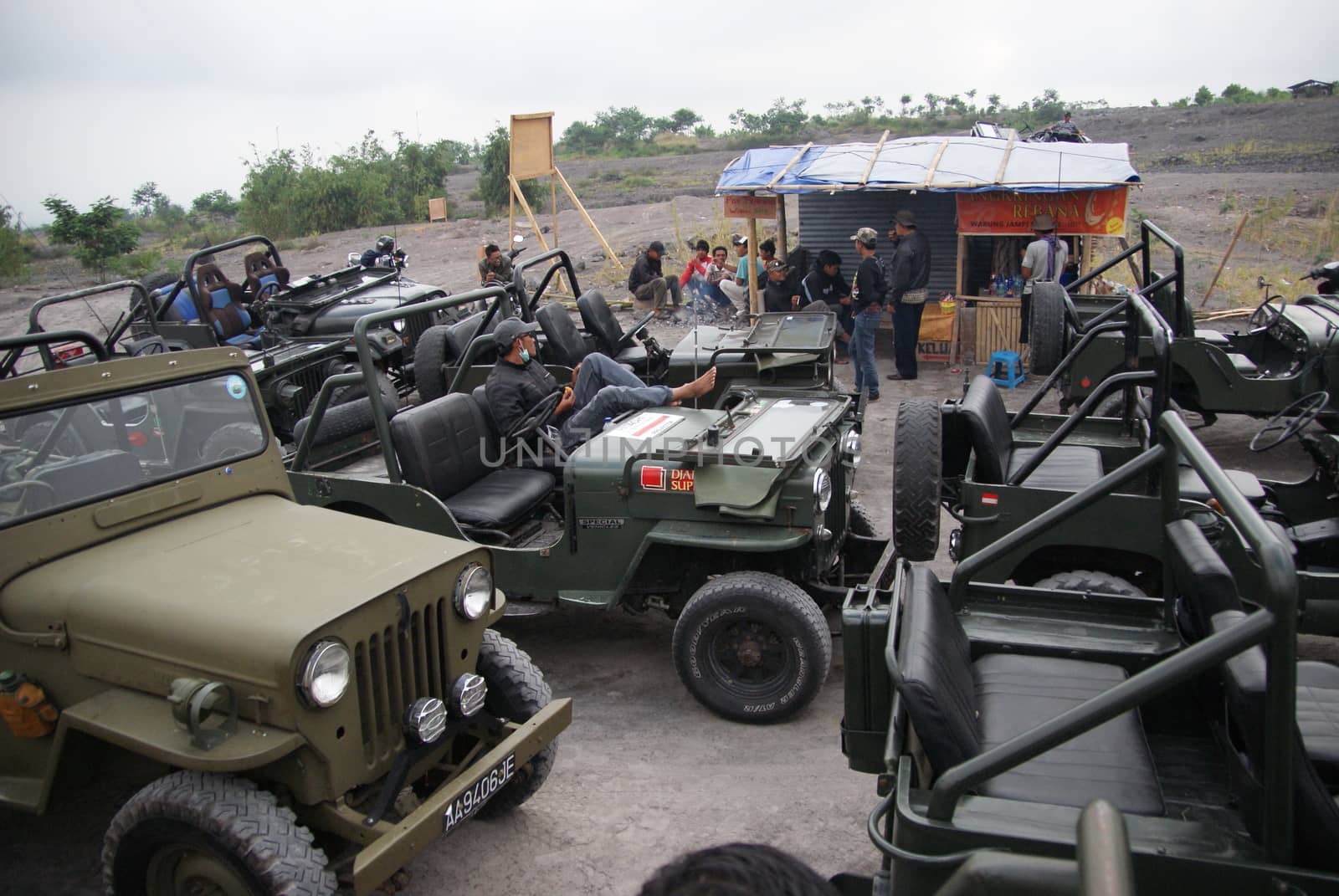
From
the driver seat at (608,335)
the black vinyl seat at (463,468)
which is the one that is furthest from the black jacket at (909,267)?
the black vinyl seat at (463,468)

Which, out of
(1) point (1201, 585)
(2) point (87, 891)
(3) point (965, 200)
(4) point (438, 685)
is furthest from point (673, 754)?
(3) point (965, 200)

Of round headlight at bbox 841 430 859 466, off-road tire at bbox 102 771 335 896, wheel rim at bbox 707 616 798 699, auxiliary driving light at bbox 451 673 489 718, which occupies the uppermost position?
round headlight at bbox 841 430 859 466

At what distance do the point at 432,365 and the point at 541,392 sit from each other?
2597mm

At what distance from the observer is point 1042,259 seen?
1152cm

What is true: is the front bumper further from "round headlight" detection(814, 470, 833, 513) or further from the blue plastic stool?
the blue plastic stool

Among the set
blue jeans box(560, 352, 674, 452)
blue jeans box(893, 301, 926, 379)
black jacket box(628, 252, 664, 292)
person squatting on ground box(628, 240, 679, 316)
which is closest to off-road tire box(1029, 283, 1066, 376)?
blue jeans box(560, 352, 674, 452)

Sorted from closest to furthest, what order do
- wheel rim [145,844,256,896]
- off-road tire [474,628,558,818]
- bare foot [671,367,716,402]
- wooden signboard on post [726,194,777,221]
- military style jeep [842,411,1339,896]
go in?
military style jeep [842,411,1339,896] < wheel rim [145,844,256,896] < off-road tire [474,628,558,818] < bare foot [671,367,716,402] < wooden signboard on post [726,194,777,221]

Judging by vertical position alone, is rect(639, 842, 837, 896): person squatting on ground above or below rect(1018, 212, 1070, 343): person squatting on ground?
below

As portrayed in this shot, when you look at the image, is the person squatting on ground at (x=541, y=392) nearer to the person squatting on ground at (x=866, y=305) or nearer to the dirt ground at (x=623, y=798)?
the dirt ground at (x=623, y=798)

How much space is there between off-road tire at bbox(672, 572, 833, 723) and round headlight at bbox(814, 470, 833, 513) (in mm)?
415

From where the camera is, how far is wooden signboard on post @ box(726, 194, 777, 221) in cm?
1391

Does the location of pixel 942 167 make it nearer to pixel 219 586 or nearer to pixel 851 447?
pixel 851 447

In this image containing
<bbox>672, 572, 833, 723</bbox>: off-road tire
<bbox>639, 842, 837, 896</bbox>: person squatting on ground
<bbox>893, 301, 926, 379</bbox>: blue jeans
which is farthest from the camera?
<bbox>893, 301, 926, 379</bbox>: blue jeans

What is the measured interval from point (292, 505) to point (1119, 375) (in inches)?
157
